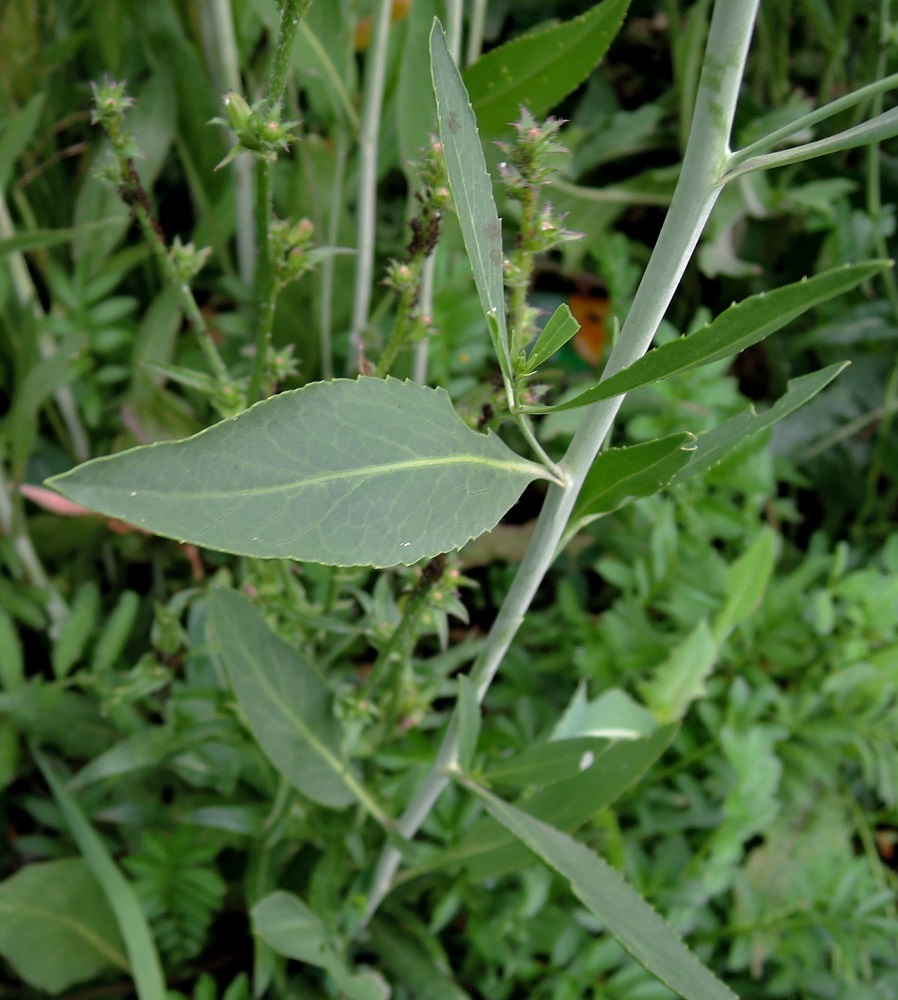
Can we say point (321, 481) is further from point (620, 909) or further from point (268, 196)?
point (620, 909)

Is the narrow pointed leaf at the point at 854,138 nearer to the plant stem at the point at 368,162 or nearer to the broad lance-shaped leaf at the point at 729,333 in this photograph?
the broad lance-shaped leaf at the point at 729,333

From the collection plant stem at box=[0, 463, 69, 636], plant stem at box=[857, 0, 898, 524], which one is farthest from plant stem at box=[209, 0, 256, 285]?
plant stem at box=[857, 0, 898, 524]

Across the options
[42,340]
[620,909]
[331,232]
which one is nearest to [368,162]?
[331,232]

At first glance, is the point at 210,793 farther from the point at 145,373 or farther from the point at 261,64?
the point at 261,64

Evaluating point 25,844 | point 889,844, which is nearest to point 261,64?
point 25,844

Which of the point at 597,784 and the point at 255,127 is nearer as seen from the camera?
the point at 255,127

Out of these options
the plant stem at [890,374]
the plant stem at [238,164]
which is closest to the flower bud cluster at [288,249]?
the plant stem at [238,164]
